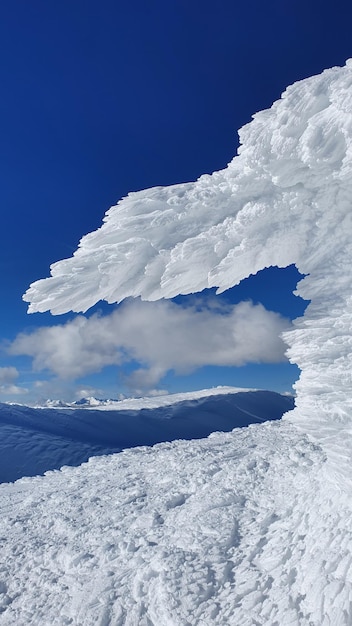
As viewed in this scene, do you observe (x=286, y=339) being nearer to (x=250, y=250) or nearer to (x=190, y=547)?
(x=250, y=250)

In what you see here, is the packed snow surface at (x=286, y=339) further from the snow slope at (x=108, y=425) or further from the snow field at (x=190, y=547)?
the snow slope at (x=108, y=425)

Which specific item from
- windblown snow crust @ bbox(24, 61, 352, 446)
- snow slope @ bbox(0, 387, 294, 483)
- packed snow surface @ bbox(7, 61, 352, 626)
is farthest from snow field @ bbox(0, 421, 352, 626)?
snow slope @ bbox(0, 387, 294, 483)

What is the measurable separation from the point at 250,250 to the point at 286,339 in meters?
2.00

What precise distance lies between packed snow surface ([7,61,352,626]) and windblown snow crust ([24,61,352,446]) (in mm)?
26

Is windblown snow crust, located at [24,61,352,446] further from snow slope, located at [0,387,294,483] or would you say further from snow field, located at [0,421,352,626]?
snow slope, located at [0,387,294,483]

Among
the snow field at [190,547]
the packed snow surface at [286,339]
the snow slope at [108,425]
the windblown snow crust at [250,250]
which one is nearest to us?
the snow field at [190,547]

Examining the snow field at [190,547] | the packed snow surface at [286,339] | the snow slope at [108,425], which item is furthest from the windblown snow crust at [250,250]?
the snow slope at [108,425]

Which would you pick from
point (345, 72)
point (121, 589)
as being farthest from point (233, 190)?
point (121, 589)

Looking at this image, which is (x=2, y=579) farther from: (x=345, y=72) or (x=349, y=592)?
(x=345, y=72)

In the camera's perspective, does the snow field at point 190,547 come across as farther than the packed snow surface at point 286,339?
No

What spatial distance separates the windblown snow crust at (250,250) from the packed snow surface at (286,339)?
0.09ft

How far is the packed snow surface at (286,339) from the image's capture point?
7578 mm

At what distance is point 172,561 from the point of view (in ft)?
29.2

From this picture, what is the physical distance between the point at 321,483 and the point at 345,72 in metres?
7.89
